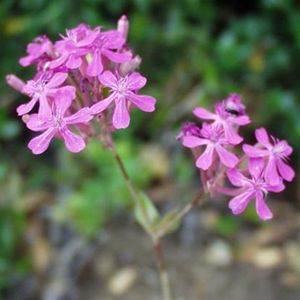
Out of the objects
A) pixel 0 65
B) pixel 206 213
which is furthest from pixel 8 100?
pixel 206 213

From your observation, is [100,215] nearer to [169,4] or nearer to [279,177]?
[169,4]

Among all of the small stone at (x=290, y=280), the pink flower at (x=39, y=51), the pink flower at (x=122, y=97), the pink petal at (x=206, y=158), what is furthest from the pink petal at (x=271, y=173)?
the small stone at (x=290, y=280)

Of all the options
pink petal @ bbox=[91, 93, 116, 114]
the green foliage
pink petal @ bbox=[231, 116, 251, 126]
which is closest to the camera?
pink petal @ bbox=[91, 93, 116, 114]

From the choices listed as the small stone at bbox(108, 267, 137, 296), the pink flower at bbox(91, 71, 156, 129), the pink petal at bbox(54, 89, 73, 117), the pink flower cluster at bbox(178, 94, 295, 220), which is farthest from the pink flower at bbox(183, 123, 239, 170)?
the small stone at bbox(108, 267, 137, 296)

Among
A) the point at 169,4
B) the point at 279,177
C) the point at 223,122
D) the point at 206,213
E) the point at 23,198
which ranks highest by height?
the point at 169,4

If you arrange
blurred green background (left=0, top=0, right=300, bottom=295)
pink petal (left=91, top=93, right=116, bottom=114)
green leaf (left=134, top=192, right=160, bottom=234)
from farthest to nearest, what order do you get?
blurred green background (left=0, top=0, right=300, bottom=295), green leaf (left=134, top=192, right=160, bottom=234), pink petal (left=91, top=93, right=116, bottom=114)

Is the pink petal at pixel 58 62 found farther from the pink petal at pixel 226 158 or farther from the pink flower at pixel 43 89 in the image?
the pink petal at pixel 226 158

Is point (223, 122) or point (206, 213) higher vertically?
point (206, 213)

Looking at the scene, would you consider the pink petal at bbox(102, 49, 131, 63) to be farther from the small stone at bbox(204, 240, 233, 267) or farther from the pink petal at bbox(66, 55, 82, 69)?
the small stone at bbox(204, 240, 233, 267)

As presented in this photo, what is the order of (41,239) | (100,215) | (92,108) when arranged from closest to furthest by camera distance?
(92,108), (100,215), (41,239)
